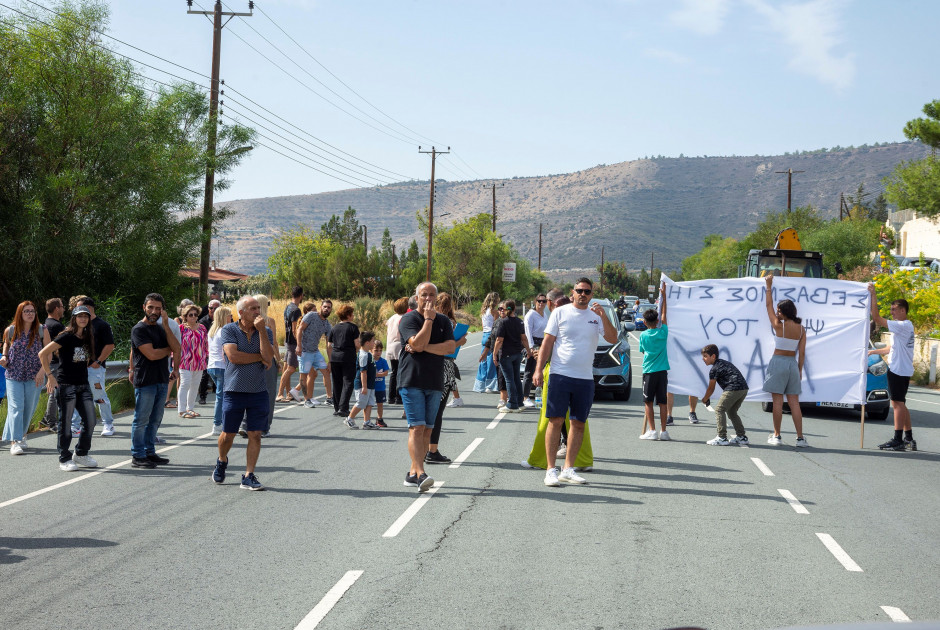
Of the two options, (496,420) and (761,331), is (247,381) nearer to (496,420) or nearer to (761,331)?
(496,420)

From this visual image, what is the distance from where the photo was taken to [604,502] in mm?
8109

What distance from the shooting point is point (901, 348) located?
38.3 ft

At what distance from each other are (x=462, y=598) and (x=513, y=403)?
9963 millimetres

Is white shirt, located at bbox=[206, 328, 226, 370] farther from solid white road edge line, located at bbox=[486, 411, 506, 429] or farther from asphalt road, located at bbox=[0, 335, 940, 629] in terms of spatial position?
solid white road edge line, located at bbox=[486, 411, 506, 429]

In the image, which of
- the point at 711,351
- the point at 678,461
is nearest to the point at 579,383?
the point at 678,461

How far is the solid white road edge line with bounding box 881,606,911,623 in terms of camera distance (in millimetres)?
A: 4961

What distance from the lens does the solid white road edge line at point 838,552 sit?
19.9 feet

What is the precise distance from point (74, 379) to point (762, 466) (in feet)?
25.5

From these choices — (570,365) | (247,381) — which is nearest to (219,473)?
(247,381)

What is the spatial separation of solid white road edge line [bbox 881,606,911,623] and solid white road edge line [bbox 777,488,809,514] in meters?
2.72

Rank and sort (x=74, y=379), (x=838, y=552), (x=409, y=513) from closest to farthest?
(x=838, y=552) → (x=409, y=513) → (x=74, y=379)

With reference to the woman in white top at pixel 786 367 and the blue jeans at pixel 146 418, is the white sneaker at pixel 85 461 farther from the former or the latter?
the woman in white top at pixel 786 367

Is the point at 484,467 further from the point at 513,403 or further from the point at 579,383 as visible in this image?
the point at 513,403

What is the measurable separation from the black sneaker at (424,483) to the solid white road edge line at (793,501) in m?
3.33
